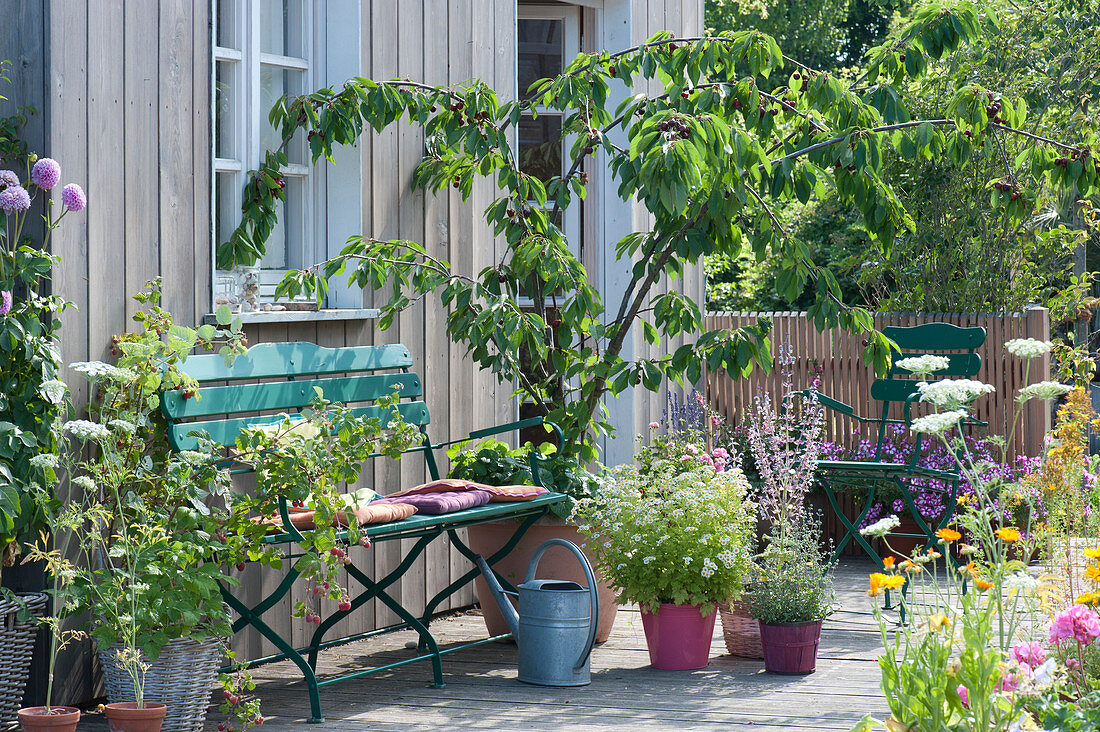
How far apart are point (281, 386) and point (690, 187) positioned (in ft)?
4.86

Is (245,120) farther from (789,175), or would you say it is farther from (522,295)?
(522,295)

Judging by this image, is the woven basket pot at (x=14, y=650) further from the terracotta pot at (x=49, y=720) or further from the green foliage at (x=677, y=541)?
the green foliage at (x=677, y=541)

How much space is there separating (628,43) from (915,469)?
250 centimetres

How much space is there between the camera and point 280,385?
426cm

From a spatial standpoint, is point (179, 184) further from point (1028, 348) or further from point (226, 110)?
point (1028, 348)

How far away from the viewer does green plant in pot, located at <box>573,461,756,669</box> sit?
14.2 feet

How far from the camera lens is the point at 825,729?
3668mm

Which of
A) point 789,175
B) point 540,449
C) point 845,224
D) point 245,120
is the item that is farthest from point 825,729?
point 845,224

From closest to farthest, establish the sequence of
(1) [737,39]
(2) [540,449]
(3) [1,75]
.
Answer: (3) [1,75], (1) [737,39], (2) [540,449]

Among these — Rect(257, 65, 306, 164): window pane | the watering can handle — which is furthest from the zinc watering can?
Rect(257, 65, 306, 164): window pane

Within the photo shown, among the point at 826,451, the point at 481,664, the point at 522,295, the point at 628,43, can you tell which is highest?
the point at 628,43

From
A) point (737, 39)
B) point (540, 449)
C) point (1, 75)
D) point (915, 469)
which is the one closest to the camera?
point (1, 75)

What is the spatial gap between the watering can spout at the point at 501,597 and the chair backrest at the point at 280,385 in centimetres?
59

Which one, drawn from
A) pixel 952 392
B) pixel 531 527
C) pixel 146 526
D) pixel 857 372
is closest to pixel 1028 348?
pixel 952 392
